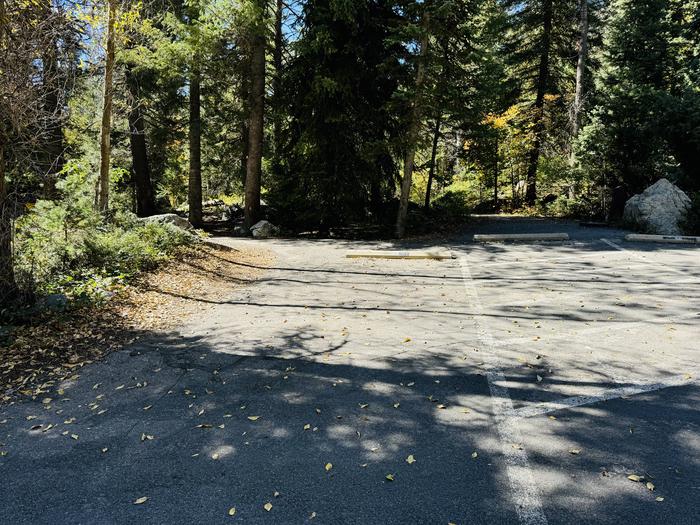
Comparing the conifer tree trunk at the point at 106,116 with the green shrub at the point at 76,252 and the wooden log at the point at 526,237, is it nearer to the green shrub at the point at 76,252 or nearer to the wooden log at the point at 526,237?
the green shrub at the point at 76,252

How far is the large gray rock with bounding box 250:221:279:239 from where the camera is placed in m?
16.7

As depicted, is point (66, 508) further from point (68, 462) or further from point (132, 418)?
point (132, 418)

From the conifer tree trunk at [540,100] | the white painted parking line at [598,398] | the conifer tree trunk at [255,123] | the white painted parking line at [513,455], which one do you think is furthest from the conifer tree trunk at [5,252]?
the conifer tree trunk at [540,100]

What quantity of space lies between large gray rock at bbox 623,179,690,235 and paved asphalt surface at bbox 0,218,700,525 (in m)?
8.00

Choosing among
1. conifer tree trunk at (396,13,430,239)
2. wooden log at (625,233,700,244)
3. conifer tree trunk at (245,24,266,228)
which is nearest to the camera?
wooden log at (625,233,700,244)

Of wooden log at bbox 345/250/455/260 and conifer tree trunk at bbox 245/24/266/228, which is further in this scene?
conifer tree trunk at bbox 245/24/266/228

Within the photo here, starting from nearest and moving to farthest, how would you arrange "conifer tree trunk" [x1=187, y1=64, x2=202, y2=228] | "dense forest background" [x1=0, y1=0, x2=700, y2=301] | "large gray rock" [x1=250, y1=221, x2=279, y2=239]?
1. "dense forest background" [x1=0, y1=0, x2=700, y2=301]
2. "large gray rock" [x1=250, y1=221, x2=279, y2=239]
3. "conifer tree trunk" [x1=187, y1=64, x2=202, y2=228]

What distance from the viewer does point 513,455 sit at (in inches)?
122

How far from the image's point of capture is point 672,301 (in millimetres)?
6652

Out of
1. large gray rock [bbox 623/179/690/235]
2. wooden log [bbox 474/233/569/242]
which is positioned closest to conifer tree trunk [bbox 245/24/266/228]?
wooden log [bbox 474/233/569/242]

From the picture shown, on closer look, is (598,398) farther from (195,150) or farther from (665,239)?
(195,150)

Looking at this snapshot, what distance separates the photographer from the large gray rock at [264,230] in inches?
657

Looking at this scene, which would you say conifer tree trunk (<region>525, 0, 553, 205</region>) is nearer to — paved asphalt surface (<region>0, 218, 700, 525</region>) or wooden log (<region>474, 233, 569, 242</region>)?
wooden log (<region>474, 233, 569, 242</region>)

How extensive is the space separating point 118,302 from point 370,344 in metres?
4.23
